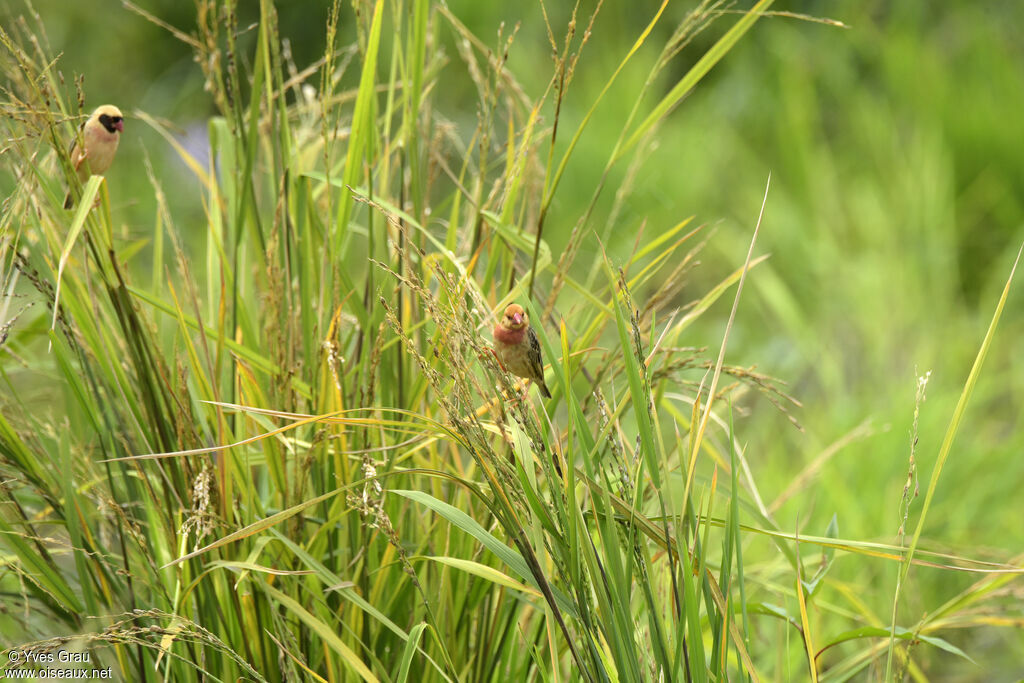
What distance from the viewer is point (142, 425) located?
108 cm

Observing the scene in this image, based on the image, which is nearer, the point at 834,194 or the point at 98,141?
the point at 98,141

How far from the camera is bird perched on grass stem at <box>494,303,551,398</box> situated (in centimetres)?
115

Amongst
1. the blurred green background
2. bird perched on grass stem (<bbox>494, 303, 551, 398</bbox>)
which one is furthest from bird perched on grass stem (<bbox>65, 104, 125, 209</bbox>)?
the blurred green background

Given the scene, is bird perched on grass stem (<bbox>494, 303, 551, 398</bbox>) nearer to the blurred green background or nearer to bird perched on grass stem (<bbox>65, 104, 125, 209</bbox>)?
bird perched on grass stem (<bbox>65, 104, 125, 209</bbox>)

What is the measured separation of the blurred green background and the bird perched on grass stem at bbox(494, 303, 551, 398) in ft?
3.86

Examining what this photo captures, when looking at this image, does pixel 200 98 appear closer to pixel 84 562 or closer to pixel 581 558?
pixel 84 562

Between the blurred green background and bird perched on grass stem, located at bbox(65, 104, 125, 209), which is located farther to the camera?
the blurred green background

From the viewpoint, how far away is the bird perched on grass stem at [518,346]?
1.15 m

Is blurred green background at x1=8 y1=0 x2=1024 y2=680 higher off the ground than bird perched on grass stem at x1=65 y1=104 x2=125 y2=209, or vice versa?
bird perched on grass stem at x1=65 y1=104 x2=125 y2=209

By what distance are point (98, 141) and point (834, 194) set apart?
3185 millimetres

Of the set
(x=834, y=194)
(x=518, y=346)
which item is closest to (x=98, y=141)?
(x=518, y=346)

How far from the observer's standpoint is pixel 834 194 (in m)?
3.77

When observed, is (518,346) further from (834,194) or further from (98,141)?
(834,194)

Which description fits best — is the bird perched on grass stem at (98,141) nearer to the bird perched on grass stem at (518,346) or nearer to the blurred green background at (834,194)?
the bird perched on grass stem at (518,346)
